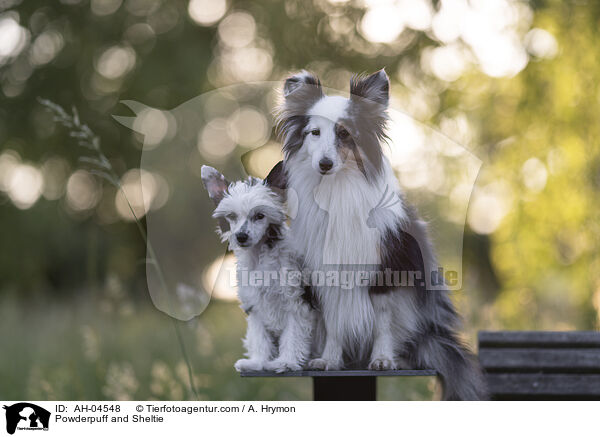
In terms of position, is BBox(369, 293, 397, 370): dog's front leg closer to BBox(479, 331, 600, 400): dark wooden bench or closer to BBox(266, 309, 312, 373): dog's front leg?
BBox(266, 309, 312, 373): dog's front leg

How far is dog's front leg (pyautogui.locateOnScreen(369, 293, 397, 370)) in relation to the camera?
165 centimetres

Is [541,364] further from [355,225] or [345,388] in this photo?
[355,225]

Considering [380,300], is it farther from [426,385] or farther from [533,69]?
[533,69]

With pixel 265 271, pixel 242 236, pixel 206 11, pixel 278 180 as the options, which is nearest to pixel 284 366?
pixel 265 271

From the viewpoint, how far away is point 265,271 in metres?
1.61

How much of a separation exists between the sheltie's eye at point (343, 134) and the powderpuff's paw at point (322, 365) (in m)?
0.55

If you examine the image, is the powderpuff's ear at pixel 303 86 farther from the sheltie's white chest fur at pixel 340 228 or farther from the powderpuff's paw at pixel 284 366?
the powderpuff's paw at pixel 284 366

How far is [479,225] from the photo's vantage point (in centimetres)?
340

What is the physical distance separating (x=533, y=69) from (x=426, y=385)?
2.58 metres

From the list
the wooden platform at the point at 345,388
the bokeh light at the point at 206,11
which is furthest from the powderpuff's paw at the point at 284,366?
the bokeh light at the point at 206,11

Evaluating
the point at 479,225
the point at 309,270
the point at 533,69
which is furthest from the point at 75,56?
the point at 309,270

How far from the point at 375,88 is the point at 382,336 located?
0.61 metres
